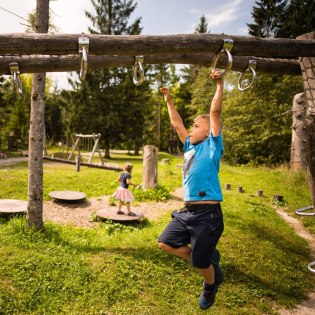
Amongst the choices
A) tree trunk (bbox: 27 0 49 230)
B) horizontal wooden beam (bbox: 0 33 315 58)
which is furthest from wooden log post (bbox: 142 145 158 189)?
horizontal wooden beam (bbox: 0 33 315 58)

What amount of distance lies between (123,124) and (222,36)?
2389cm

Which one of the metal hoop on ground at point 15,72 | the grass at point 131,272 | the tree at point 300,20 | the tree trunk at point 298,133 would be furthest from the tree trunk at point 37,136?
the tree at point 300,20

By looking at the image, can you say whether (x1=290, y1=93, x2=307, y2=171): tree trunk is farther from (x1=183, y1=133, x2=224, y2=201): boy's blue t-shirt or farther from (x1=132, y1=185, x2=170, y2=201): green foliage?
(x1=183, y1=133, x2=224, y2=201): boy's blue t-shirt

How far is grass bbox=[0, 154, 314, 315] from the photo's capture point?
178 inches

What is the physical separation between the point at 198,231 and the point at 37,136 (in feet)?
14.9

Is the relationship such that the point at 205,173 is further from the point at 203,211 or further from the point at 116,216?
the point at 116,216

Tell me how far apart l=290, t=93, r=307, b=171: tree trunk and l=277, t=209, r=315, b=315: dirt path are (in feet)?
18.5

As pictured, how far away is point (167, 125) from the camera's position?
1721 inches

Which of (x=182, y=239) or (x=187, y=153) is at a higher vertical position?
(x=187, y=153)

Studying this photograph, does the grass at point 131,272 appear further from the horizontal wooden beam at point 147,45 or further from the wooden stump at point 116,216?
the horizontal wooden beam at point 147,45

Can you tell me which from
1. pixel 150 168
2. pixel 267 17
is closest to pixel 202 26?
pixel 267 17

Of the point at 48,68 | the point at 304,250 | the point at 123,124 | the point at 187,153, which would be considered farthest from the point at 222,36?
the point at 123,124

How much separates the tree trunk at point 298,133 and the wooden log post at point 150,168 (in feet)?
26.1

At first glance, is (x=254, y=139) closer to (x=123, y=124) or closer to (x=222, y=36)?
(x=123, y=124)
